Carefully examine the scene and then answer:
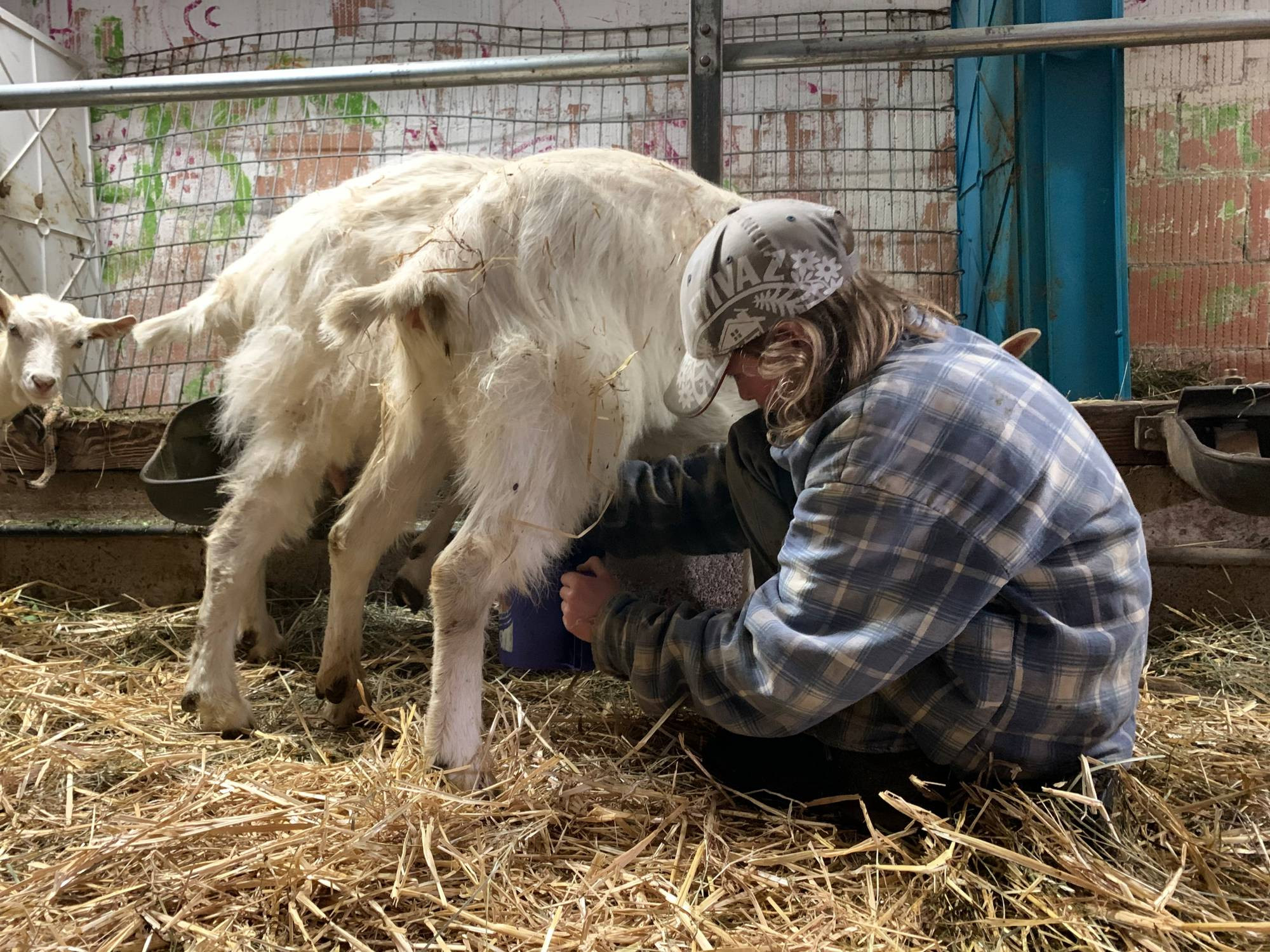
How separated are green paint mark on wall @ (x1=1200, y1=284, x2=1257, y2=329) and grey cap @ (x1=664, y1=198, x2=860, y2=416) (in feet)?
13.9

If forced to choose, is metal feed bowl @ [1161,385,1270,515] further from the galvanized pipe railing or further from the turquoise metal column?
the galvanized pipe railing

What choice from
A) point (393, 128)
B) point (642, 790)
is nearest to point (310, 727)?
point (642, 790)

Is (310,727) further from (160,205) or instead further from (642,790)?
(160,205)

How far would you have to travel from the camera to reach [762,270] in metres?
1.42

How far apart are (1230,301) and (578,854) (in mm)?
4908

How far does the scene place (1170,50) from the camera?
4641mm

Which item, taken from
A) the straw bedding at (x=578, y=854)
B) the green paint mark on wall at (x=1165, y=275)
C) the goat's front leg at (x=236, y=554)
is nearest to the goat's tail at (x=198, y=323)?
the goat's front leg at (x=236, y=554)

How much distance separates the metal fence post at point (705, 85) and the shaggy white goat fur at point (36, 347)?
2.96 metres

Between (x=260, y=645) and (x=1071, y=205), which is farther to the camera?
(x=1071, y=205)

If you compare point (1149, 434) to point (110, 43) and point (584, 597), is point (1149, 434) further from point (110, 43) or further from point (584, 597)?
point (110, 43)

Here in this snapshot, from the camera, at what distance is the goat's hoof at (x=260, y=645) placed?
9.96 feet

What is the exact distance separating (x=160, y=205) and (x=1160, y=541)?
5.94m

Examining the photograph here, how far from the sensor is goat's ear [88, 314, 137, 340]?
12.9 feet

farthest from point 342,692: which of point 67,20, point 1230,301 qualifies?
point 67,20
